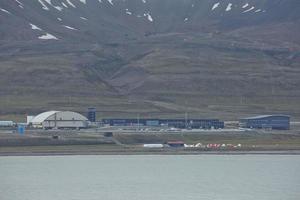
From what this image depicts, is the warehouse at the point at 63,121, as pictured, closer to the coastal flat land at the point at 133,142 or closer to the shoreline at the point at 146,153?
the coastal flat land at the point at 133,142

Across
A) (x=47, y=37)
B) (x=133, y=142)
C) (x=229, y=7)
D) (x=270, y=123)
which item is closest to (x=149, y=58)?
(x=47, y=37)

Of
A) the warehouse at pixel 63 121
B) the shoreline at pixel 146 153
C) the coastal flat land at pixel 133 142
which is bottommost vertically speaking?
the shoreline at pixel 146 153

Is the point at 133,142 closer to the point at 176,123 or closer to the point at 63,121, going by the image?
the point at 63,121

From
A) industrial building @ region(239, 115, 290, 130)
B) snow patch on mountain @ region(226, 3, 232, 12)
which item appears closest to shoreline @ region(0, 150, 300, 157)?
industrial building @ region(239, 115, 290, 130)
